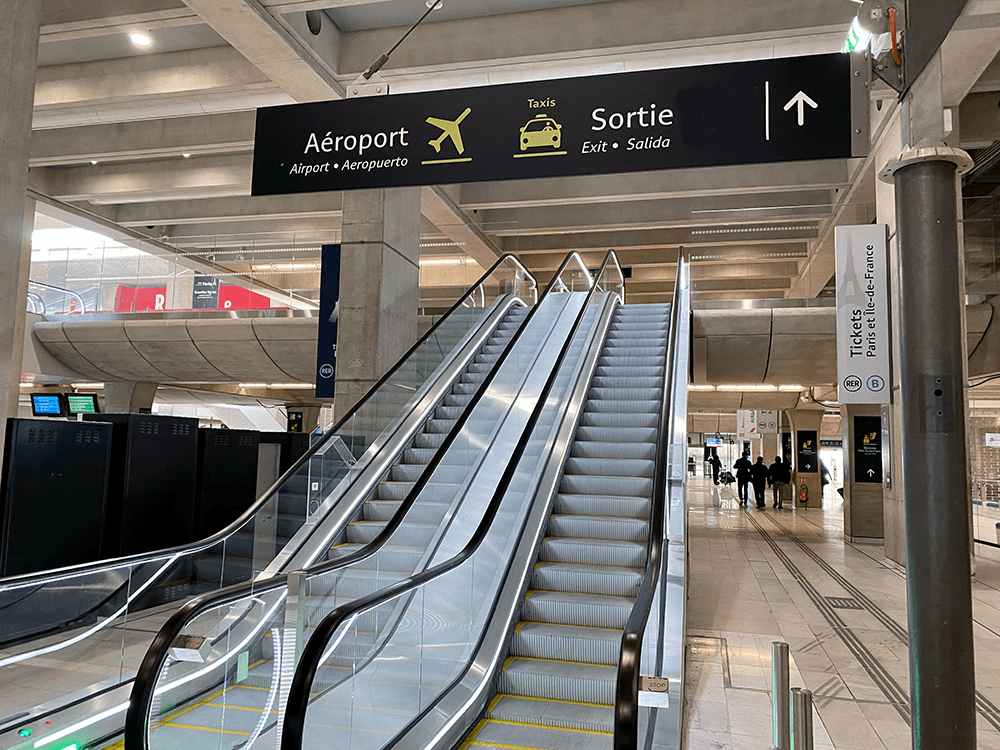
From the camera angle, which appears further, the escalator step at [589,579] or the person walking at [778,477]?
the person walking at [778,477]

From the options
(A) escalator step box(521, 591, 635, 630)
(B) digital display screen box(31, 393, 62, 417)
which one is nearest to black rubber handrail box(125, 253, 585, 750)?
(A) escalator step box(521, 591, 635, 630)

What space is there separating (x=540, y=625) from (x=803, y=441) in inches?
825

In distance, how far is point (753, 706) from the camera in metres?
4.84

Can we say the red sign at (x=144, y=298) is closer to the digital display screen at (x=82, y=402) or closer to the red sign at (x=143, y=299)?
the red sign at (x=143, y=299)

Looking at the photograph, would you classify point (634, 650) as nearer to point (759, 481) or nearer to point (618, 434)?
point (618, 434)

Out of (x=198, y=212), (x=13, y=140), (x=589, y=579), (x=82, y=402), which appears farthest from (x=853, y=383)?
(x=198, y=212)

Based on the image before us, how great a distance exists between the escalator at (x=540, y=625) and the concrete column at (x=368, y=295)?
2954 mm

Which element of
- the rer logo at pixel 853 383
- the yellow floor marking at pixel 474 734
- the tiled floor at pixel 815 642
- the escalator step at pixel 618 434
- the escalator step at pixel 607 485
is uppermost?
the rer logo at pixel 853 383

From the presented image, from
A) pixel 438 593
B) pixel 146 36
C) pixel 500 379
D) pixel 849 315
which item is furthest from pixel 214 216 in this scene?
pixel 438 593

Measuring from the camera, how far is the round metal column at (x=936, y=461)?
103 inches

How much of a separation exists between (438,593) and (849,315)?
7.49 metres

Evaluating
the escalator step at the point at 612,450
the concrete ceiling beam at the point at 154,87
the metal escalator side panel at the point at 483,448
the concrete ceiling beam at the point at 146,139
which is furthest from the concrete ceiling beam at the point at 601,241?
the escalator step at the point at 612,450

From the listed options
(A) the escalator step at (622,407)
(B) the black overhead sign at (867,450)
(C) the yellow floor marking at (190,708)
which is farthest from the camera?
(B) the black overhead sign at (867,450)

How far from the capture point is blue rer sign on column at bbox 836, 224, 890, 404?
9.55 meters
